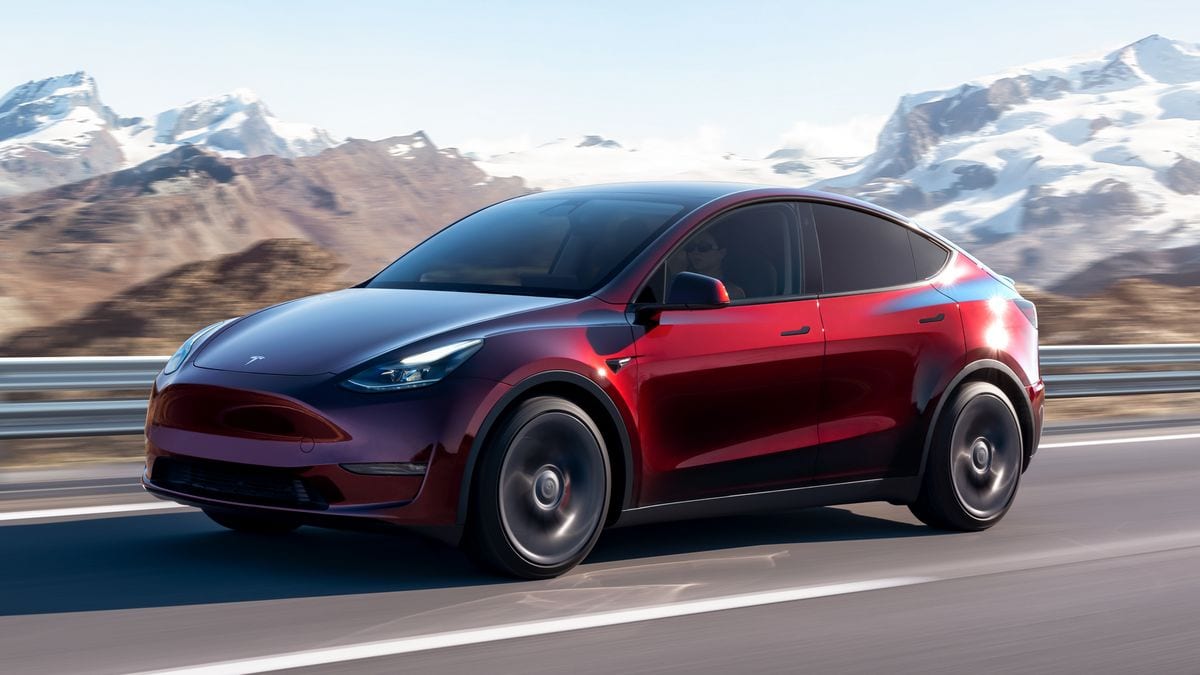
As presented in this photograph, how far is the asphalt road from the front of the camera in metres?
4.46

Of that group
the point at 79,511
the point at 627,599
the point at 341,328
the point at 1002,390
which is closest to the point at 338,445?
the point at 341,328

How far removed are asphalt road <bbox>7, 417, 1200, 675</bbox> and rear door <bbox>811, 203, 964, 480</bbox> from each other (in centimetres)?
45

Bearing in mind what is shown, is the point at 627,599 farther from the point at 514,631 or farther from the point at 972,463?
the point at 972,463

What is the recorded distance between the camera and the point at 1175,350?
1341 centimetres

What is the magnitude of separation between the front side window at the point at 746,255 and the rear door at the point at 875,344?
20 centimetres

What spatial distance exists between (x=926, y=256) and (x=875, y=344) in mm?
791

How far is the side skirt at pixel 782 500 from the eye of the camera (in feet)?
18.4

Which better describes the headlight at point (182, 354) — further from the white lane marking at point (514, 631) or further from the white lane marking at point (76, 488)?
the white lane marking at point (76, 488)

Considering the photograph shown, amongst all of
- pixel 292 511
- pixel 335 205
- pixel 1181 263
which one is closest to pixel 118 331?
pixel 292 511

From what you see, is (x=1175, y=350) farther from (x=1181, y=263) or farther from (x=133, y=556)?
(x=1181, y=263)

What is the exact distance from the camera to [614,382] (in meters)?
5.42

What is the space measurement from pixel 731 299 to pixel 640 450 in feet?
2.77

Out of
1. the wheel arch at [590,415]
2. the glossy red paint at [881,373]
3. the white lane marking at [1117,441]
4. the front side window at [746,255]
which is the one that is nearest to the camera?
the wheel arch at [590,415]

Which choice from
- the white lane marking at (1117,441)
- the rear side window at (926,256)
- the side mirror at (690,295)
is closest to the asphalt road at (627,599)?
the side mirror at (690,295)
